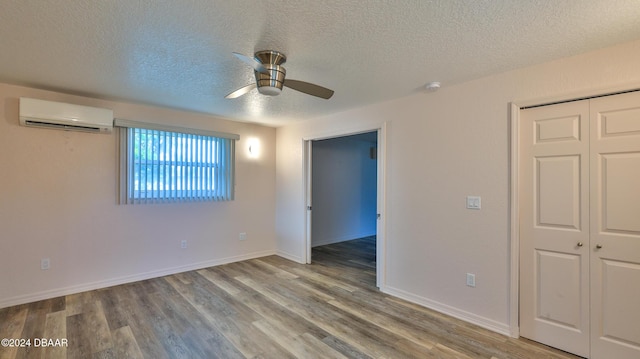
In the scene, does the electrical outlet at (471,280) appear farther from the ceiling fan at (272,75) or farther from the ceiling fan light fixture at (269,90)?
the ceiling fan light fixture at (269,90)

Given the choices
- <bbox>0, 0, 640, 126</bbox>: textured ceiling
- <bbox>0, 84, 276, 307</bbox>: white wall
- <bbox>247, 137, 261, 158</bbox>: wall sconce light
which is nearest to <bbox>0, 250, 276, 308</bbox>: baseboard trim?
<bbox>0, 84, 276, 307</bbox>: white wall

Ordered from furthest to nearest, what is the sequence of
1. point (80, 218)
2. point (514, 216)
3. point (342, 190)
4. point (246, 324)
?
point (342, 190) → point (80, 218) → point (246, 324) → point (514, 216)

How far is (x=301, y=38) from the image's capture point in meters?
1.95

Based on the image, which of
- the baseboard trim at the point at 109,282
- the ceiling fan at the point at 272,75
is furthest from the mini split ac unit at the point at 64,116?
the ceiling fan at the point at 272,75

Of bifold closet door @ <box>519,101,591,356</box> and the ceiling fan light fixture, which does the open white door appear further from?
bifold closet door @ <box>519,101,591,356</box>

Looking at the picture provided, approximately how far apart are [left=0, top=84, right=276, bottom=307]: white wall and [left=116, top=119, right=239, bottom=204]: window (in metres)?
0.14

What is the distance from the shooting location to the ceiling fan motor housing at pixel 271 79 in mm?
2145

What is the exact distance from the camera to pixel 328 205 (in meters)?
6.23

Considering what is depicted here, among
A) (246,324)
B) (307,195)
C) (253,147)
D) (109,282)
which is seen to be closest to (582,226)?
(246,324)

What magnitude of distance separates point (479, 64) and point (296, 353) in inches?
108

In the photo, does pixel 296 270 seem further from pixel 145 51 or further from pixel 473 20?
pixel 473 20

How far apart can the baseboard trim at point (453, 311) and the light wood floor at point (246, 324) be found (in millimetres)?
80

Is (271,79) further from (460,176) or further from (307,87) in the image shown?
(460,176)

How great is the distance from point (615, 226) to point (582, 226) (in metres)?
0.18
